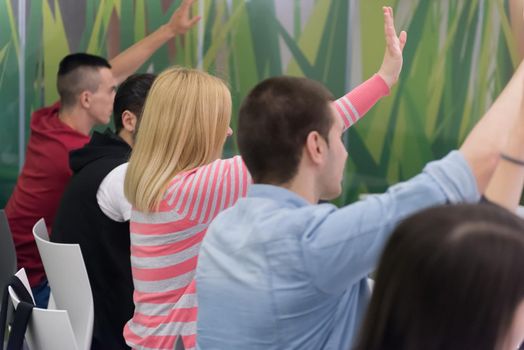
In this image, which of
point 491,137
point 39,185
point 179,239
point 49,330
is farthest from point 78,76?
point 491,137

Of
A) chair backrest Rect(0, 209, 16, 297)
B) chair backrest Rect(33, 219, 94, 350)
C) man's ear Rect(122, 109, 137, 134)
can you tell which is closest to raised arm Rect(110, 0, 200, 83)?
chair backrest Rect(0, 209, 16, 297)

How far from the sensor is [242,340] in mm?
1469

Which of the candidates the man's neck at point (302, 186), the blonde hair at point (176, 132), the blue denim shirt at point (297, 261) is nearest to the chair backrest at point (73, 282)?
the blonde hair at point (176, 132)

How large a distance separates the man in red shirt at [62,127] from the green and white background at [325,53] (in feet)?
0.34

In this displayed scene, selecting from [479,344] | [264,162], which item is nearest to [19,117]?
[264,162]

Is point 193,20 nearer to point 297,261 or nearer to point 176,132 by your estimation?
point 176,132

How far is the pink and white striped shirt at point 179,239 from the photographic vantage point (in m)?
1.99

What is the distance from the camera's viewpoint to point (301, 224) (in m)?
1.37

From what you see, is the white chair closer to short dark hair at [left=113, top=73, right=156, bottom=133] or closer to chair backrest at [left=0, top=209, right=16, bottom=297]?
short dark hair at [left=113, top=73, right=156, bottom=133]

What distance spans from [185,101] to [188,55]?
1.62 meters

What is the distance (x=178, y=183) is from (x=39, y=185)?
5.48 ft

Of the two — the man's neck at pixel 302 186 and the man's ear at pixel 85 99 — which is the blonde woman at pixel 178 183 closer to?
the man's neck at pixel 302 186

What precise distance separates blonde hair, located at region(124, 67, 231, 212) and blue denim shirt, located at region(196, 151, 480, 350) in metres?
0.54

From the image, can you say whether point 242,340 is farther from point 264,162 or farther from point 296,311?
point 264,162
